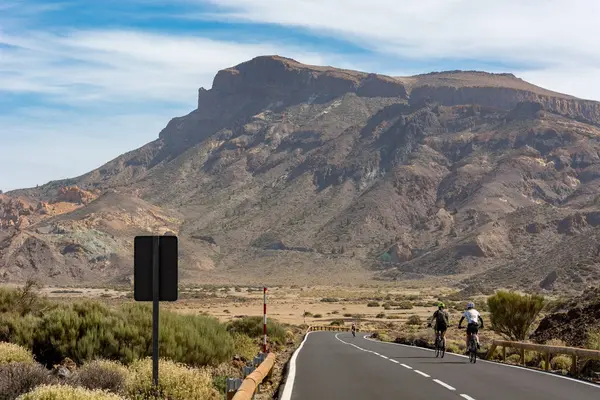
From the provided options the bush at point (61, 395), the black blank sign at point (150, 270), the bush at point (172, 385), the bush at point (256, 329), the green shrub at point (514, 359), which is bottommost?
the bush at point (256, 329)

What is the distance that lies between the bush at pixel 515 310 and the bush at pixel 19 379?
1021 inches

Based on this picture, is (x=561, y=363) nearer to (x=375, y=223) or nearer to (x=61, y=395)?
(x=61, y=395)

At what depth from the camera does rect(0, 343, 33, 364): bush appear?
14.2 metres

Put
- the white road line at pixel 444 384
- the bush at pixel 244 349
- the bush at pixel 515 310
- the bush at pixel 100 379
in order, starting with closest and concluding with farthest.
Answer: the bush at pixel 100 379
the white road line at pixel 444 384
the bush at pixel 244 349
the bush at pixel 515 310

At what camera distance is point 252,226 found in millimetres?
169750

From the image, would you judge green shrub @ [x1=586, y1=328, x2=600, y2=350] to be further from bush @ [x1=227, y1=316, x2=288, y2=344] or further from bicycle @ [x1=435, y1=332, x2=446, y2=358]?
bush @ [x1=227, y1=316, x2=288, y2=344]

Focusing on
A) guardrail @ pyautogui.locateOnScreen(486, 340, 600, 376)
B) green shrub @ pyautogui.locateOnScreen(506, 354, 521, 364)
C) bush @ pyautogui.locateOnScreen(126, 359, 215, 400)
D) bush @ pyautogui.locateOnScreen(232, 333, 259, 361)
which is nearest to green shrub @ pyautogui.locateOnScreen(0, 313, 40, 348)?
bush @ pyautogui.locateOnScreen(126, 359, 215, 400)

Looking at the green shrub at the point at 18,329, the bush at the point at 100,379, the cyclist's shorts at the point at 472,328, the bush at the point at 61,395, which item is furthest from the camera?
the cyclist's shorts at the point at 472,328

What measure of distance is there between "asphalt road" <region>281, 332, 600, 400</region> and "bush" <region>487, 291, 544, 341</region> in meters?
11.7

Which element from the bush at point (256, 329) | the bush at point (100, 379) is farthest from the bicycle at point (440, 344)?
the bush at point (100, 379)

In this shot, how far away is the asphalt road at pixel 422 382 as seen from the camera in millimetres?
13562

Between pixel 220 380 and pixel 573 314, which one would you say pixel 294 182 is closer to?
pixel 573 314

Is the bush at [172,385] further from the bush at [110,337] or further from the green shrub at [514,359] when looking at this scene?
the green shrub at [514,359]

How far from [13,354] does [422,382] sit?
8.11m
